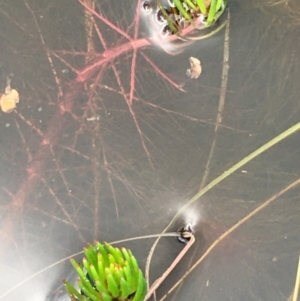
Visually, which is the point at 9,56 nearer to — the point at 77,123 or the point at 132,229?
the point at 77,123

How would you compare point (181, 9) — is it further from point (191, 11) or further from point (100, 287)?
point (100, 287)

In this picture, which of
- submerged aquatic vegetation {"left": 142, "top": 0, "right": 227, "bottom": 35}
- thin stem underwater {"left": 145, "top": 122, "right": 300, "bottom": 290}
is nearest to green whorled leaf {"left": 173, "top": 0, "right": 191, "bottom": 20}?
submerged aquatic vegetation {"left": 142, "top": 0, "right": 227, "bottom": 35}

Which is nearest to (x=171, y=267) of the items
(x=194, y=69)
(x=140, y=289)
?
(x=140, y=289)

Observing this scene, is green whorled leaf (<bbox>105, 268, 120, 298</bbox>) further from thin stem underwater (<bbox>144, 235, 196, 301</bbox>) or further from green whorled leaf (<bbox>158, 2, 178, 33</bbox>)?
green whorled leaf (<bbox>158, 2, 178, 33</bbox>)

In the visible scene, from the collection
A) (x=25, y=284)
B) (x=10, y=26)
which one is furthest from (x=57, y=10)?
(x=25, y=284)

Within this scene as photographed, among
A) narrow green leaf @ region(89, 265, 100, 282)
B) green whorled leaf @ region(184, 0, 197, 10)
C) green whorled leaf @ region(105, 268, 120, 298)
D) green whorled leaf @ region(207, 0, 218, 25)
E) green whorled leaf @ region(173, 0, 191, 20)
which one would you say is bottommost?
green whorled leaf @ region(105, 268, 120, 298)

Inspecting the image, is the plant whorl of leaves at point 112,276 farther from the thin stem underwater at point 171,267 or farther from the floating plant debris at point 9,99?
the floating plant debris at point 9,99
